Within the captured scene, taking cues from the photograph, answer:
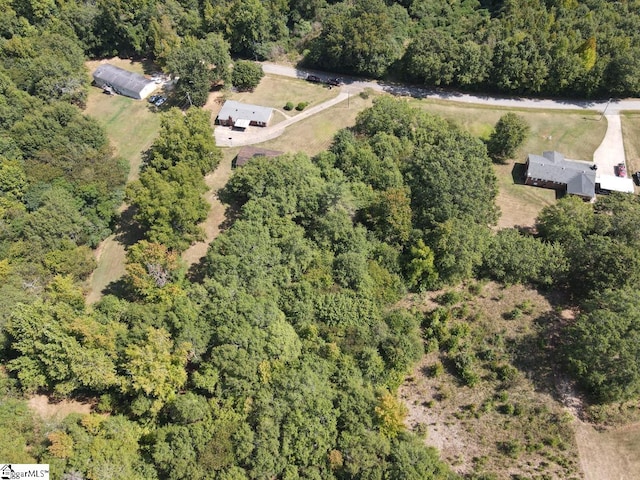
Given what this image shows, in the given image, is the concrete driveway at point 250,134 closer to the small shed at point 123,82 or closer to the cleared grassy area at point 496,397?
the small shed at point 123,82

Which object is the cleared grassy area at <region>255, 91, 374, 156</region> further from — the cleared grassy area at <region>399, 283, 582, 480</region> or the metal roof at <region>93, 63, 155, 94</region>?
the cleared grassy area at <region>399, 283, 582, 480</region>

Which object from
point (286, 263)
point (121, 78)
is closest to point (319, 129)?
point (286, 263)

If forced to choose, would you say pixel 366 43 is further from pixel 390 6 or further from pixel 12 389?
pixel 12 389

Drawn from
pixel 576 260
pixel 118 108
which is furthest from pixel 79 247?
pixel 576 260

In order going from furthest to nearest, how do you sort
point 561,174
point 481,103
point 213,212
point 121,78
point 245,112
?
point 121,78
point 481,103
point 245,112
point 561,174
point 213,212

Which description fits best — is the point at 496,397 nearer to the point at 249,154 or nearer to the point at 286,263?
the point at 286,263

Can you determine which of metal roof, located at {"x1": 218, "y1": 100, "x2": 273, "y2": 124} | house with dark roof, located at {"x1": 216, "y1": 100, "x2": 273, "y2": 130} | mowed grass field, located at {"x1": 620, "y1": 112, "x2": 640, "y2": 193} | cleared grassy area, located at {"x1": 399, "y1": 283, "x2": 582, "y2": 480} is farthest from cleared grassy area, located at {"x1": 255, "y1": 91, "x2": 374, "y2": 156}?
mowed grass field, located at {"x1": 620, "y1": 112, "x2": 640, "y2": 193}

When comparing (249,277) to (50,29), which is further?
(50,29)

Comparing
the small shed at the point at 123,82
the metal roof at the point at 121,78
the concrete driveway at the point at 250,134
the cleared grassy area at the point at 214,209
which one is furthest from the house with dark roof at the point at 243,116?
the metal roof at the point at 121,78
